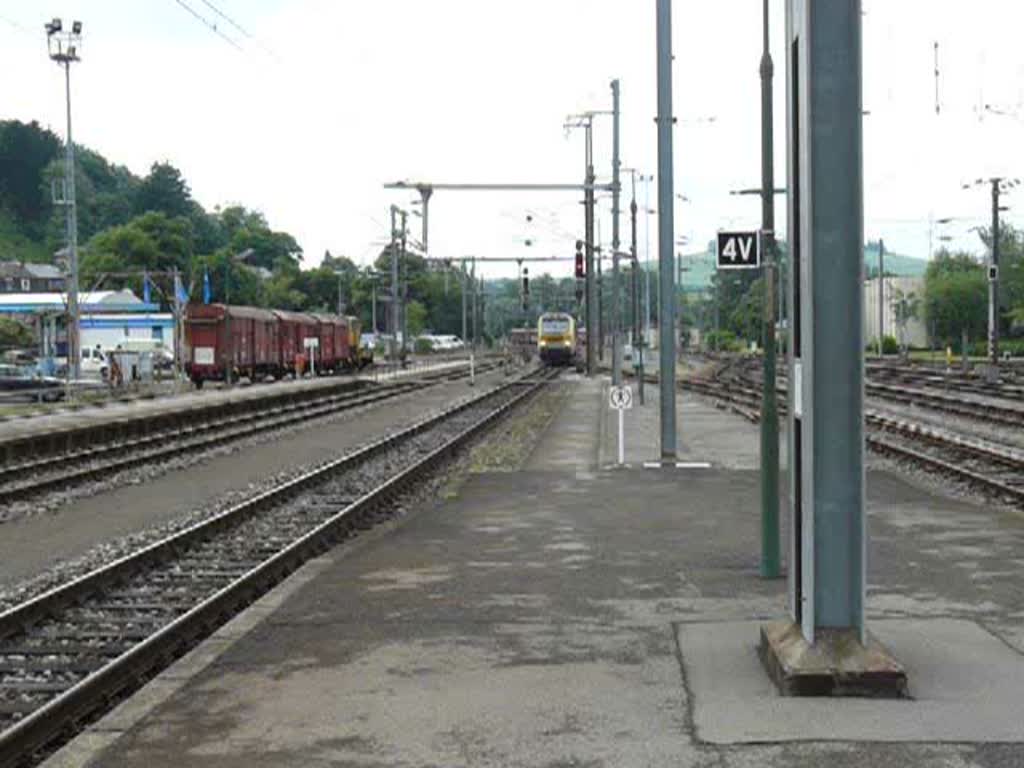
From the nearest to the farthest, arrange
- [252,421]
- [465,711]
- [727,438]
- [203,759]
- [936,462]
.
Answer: [203,759]
[465,711]
[936,462]
[727,438]
[252,421]

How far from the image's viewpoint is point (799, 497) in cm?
748

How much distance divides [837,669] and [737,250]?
7.41 meters

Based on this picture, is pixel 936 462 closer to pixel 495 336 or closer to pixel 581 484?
pixel 581 484

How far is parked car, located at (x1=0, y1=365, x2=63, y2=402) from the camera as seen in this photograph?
44.6 metres

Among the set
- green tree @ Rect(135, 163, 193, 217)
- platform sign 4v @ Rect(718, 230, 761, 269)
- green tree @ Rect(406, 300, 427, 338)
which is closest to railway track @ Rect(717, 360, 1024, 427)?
platform sign 4v @ Rect(718, 230, 761, 269)

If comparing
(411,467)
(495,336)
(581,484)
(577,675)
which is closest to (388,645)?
(577,675)

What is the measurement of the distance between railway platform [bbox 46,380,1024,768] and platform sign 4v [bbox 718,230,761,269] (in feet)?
8.27

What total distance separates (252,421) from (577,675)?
→ 1142 inches

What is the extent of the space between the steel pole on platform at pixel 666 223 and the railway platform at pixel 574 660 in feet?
21.8

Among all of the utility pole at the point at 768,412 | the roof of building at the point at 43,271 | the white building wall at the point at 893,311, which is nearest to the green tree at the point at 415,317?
the roof of building at the point at 43,271

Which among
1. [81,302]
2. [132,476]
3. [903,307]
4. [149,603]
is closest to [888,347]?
[903,307]

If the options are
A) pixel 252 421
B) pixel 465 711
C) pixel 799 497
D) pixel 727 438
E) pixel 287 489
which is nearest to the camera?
pixel 465 711

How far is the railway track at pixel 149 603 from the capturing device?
309 inches

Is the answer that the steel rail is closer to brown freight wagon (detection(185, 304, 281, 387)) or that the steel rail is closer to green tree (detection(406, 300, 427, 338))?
brown freight wagon (detection(185, 304, 281, 387))
